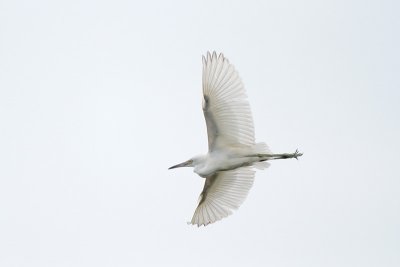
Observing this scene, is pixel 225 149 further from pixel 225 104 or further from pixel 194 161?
pixel 225 104

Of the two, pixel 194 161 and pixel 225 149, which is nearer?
pixel 225 149

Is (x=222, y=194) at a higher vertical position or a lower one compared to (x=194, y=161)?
lower

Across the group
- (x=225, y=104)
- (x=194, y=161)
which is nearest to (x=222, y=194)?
(x=194, y=161)

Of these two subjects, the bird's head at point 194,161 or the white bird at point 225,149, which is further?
the bird's head at point 194,161

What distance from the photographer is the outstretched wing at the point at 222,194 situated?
16797 mm

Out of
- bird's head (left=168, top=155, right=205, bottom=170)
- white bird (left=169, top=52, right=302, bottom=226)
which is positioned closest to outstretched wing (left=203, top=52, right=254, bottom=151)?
white bird (left=169, top=52, right=302, bottom=226)

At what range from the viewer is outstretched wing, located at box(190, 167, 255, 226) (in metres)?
16.8

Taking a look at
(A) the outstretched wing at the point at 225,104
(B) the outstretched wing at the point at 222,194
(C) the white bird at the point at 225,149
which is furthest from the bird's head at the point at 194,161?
(A) the outstretched wing at the point at 225,104

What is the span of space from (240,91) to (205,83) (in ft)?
2.09

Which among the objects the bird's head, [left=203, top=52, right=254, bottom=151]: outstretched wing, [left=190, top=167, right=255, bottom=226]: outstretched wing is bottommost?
[left=190, top=167, right=255, bottom=226]: outstretched wing

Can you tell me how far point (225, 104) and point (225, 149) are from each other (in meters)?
0.93

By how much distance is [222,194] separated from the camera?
16922 mm

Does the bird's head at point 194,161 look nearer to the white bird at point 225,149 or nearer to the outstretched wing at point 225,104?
the white bird at point 225,149

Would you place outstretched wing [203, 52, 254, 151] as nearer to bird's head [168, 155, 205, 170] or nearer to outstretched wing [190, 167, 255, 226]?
bird's head [168, 155, 205, 170]
